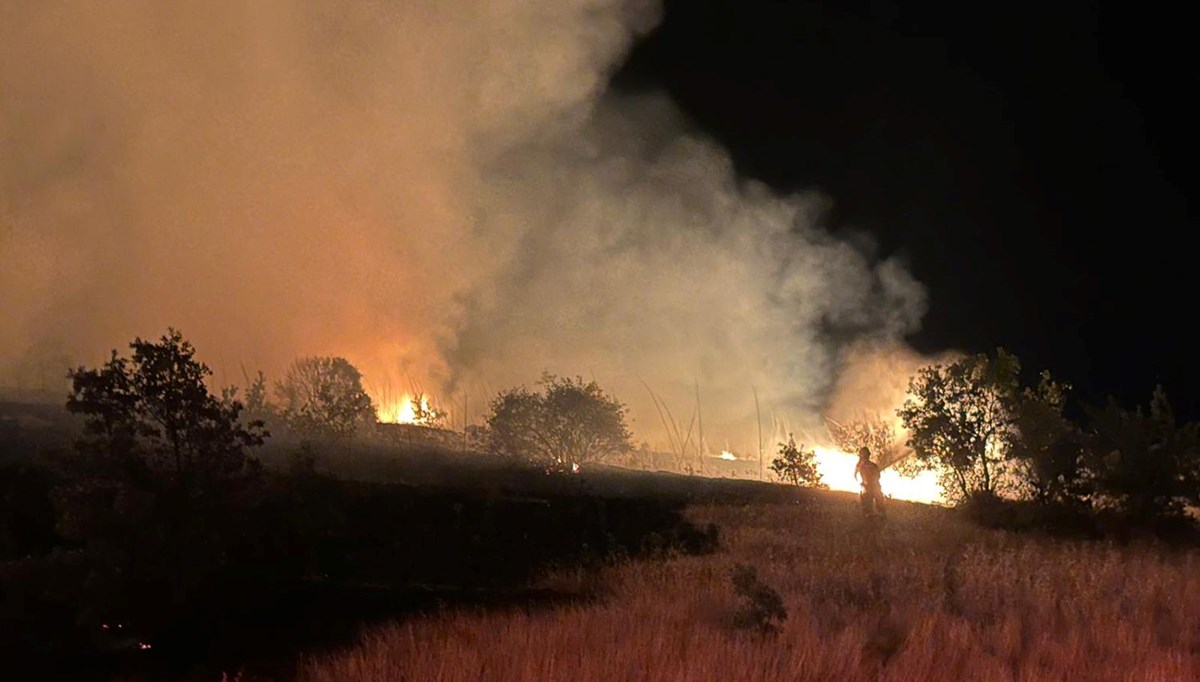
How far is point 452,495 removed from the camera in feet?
83.4

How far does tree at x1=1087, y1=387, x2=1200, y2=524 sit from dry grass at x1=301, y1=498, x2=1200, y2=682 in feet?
36.5

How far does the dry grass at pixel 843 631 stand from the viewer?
668 cm

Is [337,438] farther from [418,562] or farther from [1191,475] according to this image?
[1191,475]

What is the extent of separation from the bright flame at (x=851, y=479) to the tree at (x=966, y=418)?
2905cm

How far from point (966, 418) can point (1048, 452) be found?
15.1ft

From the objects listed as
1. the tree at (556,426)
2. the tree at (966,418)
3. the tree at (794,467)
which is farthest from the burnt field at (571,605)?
the tree at (556,426)

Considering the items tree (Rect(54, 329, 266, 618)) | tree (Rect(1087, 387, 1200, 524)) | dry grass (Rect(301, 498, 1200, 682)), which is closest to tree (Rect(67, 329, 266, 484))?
tree (Rect(54, 329, 266, 618))

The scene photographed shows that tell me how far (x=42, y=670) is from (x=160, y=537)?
6.65 feet

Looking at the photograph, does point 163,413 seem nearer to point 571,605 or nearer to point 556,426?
point 571,605

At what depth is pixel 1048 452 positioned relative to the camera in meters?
28.0

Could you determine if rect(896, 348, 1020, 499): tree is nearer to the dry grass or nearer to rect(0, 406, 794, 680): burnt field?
rect(0, 406, 794, 680): burnt field

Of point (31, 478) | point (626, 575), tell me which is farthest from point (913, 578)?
point (31, 478)

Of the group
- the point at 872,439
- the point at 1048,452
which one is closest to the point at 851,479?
the point at 872,439

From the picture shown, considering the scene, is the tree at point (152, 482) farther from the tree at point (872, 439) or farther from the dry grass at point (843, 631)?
the tree at point (872, 439)
